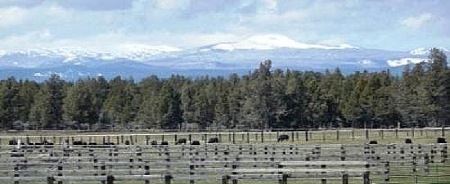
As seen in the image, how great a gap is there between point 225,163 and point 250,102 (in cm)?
8011

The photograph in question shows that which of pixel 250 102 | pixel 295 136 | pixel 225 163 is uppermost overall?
pixel 250 102

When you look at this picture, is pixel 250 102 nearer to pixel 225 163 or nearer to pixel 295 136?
pixel 295 136

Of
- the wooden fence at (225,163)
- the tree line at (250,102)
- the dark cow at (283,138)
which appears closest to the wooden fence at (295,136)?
the dark cow at (283,138)

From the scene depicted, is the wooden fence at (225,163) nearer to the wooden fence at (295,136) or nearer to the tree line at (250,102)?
the wooden fence at (295,136)

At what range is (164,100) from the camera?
12319 cm

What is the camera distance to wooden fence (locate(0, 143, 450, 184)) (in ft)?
95.2

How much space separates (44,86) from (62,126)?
424 inches

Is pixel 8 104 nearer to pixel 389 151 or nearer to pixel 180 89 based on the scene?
pixel 180 89

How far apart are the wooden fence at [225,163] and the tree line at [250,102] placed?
5822 cm

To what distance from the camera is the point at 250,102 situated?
370ft

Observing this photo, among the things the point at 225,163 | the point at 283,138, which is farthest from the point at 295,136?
the point at 225,163

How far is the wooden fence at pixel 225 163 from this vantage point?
2903cm

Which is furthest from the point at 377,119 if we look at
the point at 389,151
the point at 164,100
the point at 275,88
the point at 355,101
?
the point at 389,151

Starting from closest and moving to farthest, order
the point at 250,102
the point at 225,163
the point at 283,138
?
1. the point at 225,163
2. the point at 283,138
3. the point at 250,102
